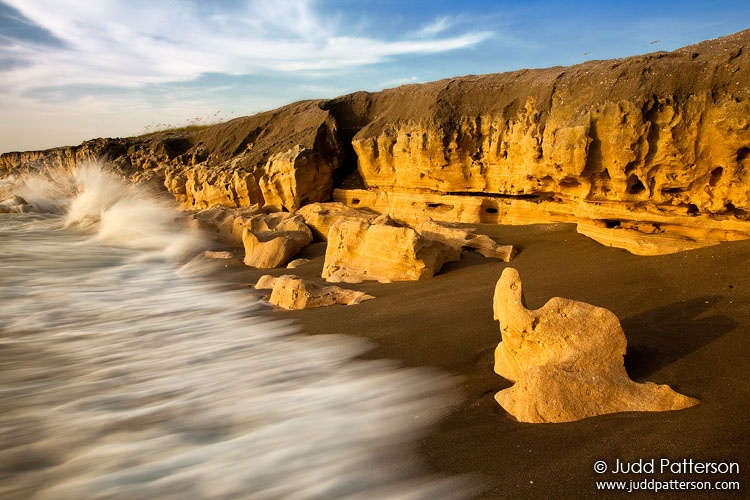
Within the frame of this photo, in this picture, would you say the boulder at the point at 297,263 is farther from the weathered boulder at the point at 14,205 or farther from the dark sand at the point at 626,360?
the weathered boulder at the point at 14,205

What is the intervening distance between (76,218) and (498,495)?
18.7 metres

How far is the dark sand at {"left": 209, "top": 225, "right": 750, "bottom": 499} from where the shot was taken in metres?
2.35

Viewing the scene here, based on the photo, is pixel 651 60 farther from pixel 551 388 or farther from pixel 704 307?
pixel 551 388

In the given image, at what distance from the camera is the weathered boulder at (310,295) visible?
20.4 feet

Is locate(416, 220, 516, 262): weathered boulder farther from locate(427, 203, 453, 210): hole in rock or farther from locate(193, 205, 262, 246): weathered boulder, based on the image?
locate(193, 205, 262, 246): weathered boulder

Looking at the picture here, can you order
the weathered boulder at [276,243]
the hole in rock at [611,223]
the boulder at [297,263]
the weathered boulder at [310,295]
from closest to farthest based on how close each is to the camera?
the weathered boulder at [310,295] < the hole in rock at [611,223] < the boulder at [297,263] < the weathered boulder at [276,243]

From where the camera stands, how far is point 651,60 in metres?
6.86

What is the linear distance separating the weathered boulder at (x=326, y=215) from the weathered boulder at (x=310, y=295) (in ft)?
13.4

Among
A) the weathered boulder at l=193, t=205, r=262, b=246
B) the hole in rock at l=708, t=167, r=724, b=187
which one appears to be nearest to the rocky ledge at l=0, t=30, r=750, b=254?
the hole in rock at l=708, t=167, r=724, b=187

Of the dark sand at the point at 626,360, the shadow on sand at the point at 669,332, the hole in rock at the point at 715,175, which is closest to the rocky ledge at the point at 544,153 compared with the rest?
the hole in rock at the point at 715,175

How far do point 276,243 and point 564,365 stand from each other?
7.16 m

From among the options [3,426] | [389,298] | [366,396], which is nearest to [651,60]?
[389,298]

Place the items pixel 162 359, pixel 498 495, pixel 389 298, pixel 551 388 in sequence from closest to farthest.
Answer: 1. pixel 498 495
2. pixel 551 388
3. pixel 162 359
4. pixel 389 298

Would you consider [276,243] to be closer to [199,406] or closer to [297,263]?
[297,263]
